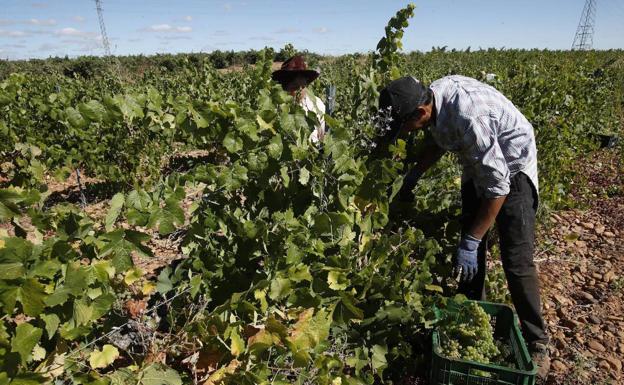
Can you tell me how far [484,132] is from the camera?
226 centimetres

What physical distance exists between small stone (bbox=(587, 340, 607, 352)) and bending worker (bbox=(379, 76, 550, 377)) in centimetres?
62

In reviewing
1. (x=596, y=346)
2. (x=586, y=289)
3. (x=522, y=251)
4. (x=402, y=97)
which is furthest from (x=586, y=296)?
(x=402, y=97)

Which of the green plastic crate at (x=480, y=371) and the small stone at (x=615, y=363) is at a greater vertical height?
the green plastic crate at (x=480, y=371)

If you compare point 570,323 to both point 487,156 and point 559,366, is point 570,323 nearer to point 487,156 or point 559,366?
point 559,366

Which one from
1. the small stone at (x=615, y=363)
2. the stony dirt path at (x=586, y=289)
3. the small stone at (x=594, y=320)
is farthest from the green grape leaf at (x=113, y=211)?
the small stone at (x=594, y=320)

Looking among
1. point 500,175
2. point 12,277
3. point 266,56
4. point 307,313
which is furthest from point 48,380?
point 266,56

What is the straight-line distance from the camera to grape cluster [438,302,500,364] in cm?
206

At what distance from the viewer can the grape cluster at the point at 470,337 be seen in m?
2.06

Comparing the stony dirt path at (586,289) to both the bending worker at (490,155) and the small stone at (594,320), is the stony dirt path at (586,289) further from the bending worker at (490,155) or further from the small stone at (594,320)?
the bending worker at (490,155)

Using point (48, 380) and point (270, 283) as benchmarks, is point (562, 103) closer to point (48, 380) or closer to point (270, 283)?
point (270, 283)

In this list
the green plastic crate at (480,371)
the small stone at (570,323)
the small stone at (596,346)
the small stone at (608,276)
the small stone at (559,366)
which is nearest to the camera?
the green plastic crate at (480,371)

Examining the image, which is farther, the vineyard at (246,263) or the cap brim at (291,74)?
the cap brim at (291,74)

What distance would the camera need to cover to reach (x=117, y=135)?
668 cm

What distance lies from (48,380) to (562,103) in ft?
19.9
